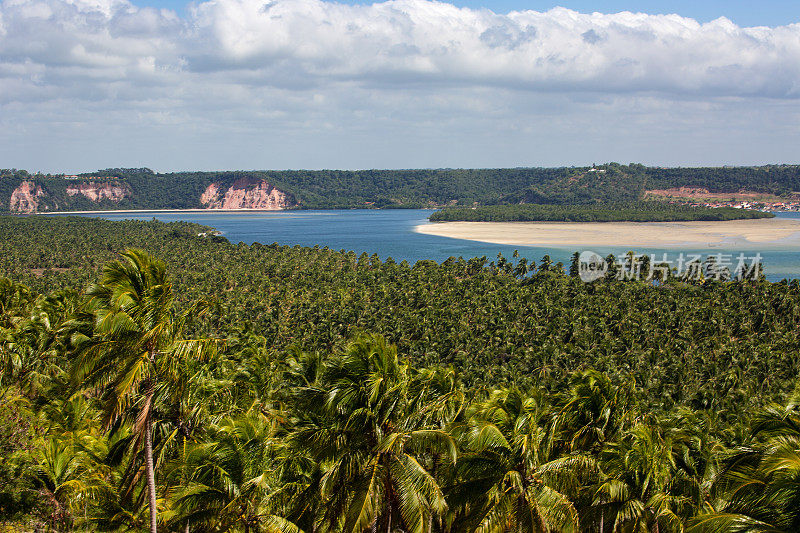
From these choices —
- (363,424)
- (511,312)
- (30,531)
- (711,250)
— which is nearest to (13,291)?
(30,531)

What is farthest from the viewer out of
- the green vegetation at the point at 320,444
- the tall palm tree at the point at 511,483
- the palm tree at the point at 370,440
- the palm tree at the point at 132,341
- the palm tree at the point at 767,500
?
the tall palm tree at the point at 511,483

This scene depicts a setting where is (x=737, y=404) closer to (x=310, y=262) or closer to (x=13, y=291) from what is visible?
(x=13, y=291)

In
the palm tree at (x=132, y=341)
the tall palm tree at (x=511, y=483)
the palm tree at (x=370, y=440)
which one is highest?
the palm tree at (x=132, y=341)

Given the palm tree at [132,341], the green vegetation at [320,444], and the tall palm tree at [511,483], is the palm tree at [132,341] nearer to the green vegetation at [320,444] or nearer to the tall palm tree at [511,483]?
the green vegetation at [320,444]

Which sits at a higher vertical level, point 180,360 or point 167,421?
point 180,360

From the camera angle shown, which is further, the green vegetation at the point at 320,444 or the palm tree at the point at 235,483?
the palm tree at the point at 235,483

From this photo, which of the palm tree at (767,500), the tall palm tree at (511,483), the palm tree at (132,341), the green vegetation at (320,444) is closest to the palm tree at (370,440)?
the green vegetation at (320,444)

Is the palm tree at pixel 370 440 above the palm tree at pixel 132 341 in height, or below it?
below
